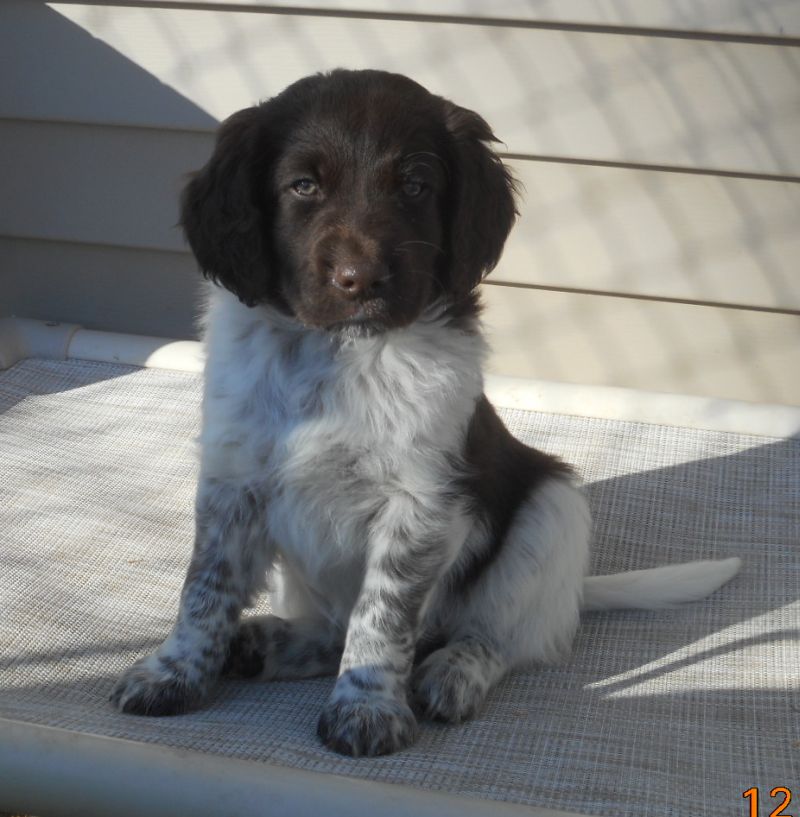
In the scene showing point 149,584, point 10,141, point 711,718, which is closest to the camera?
point 711,718

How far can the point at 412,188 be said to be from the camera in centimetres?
234

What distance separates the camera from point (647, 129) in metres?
4.23

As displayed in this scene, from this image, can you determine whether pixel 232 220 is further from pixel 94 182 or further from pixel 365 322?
pixel 94 182

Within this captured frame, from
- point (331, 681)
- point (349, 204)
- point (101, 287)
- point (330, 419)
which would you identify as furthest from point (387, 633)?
point (101, 287)

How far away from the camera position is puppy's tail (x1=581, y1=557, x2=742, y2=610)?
2.89 metres

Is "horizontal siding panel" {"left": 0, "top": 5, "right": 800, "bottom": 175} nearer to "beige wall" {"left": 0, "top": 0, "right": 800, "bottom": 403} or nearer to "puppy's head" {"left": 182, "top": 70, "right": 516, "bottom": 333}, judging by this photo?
"beige wall" {"left": 0, "top": 0, "right": 800, "bottom": 403}

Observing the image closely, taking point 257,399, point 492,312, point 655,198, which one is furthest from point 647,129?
point 257,399

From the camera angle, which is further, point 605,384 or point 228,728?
point 605,384

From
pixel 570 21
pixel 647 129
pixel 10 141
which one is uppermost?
pixel 570 21

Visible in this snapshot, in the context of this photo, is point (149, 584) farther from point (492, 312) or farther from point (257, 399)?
point (492, 312)

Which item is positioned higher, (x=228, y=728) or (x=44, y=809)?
(x=44, y=809)

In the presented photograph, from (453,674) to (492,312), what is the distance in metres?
2.26

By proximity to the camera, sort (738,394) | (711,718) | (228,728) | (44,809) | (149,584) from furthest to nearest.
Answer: (738,394) < (149,584) < (711,718) < (228,728) < (44,809)

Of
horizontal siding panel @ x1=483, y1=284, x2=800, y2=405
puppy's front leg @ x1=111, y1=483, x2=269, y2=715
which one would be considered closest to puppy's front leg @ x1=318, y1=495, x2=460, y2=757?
puppy's front leg @ x1=111, y1=483, x2=269, y2=715
